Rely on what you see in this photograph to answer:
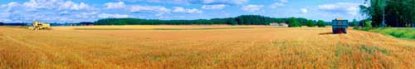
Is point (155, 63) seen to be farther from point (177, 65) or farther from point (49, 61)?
point (49, 61)

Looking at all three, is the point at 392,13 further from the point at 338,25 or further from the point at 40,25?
the point at 338,25

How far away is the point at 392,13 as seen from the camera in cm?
12425

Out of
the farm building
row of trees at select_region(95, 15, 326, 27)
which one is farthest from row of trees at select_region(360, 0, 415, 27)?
the farm building

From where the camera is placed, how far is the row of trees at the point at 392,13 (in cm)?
11906

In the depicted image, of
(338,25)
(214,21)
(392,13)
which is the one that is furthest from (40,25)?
(214,21)

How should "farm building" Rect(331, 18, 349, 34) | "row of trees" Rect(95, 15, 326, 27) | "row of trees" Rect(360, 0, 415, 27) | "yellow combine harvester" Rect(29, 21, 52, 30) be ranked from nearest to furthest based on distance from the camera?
"farm building" Rect(331, 18, 349, 34) → "yellow combine harvester" Rect(29, 21, 52, 30) → "row of trees" Rect(360, 0, 415, 27) → "row of trees" Rect(95, 15, 326, 27)

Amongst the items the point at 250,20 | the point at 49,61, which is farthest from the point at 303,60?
the point at 250,20

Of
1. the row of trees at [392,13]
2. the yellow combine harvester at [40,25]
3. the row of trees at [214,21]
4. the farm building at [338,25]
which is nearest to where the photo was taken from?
the farm building at [338,25]

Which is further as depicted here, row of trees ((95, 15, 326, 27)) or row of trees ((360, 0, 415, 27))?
row of trees ((95, 15, 326, 27))

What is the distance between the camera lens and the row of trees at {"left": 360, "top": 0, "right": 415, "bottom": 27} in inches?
4688

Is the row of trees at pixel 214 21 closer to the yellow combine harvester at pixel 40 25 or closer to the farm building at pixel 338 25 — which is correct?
the yellow combine harvester at pixel 40 25

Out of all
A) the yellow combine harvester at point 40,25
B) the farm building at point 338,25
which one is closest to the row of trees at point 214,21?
the yellow combine harvester at point 40,25

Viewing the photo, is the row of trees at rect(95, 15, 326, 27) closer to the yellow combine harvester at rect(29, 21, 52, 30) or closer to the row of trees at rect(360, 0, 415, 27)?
the row of trees at rect(360, 0, 415, 27)

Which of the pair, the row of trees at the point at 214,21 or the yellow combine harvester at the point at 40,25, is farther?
the row of trees at the point at 214,21
